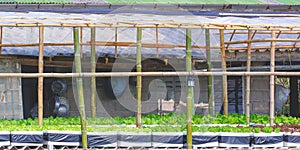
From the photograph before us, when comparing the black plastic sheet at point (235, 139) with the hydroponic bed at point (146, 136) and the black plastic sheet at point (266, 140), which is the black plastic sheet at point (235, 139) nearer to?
the hydroponic bed at point (146, 136)

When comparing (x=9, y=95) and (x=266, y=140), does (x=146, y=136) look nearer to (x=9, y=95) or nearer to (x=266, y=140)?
(x=266, y=140)

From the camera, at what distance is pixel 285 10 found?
2378 cm

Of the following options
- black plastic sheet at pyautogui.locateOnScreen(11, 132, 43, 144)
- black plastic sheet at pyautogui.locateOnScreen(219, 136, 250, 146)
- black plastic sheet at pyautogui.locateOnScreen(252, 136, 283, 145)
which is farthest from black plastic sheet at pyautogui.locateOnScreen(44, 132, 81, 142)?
black plastic sheet at pyautogui.locateOnScreen(252, 136, 283, 145)

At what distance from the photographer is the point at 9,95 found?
1748cm

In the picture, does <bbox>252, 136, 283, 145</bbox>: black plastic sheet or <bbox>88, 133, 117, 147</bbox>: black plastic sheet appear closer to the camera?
<bbox>88, 133, 117, 147</bbox>: black plastic sheet

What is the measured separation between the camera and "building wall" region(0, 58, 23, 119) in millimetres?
17438

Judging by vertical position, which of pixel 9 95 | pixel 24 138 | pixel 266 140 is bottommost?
pixel 266 140

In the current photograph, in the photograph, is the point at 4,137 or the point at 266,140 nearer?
the point at 4,137

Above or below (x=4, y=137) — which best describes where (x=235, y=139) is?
below

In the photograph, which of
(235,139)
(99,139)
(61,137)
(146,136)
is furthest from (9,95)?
(235,139)

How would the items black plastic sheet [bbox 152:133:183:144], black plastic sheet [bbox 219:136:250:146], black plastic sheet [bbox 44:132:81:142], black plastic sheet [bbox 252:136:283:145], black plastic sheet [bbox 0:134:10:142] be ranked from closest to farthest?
black plastic sheet [bbox 0:134:10:142], black plastic sheet [bbox 44:132:81:142], black plastic sheet [bbox 152:133:183:144], black plastic sheet [bbox 219:136:250:146], black plastic sheet [bbox 252:136:283:145]

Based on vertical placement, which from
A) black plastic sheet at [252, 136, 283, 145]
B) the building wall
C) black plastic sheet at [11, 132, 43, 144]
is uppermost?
the building wall

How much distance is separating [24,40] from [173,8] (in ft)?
20.9

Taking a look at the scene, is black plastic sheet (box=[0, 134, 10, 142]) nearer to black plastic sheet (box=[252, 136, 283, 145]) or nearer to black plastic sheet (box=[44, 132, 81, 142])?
black plastic sheet (box=[44, 132, 81, 142])
